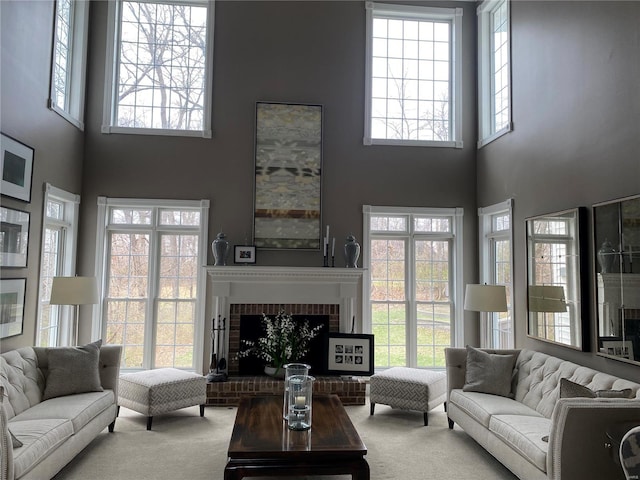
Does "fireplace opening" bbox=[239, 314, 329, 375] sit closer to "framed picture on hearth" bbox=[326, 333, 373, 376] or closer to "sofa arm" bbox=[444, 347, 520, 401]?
"framed picture on hearth" bbox=[326, 333, 373, 376]

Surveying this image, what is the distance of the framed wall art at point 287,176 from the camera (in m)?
5.74

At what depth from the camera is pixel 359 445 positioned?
2.87 m

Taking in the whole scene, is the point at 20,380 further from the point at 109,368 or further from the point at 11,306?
the point at 11,306

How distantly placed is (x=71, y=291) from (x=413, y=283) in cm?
413

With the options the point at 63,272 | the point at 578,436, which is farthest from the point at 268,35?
the point at 578,436

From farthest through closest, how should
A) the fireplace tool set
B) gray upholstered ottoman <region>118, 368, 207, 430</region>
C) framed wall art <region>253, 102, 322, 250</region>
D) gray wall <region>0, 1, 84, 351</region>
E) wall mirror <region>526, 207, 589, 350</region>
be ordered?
framed wall art <region>253, 102, 322, 250</region> → the fireplace tool set → gray upholstered ottoman <region>118, 368, 207, 430</region> → gray wall <region>0, 1, 84, 351</region> → wall mirror <region>526, 207, 589, 350</region>

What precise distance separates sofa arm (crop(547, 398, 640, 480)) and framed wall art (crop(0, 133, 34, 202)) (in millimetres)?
4700

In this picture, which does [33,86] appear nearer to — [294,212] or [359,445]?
[294,212]

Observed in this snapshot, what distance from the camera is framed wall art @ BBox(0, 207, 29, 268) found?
3891 millimetres

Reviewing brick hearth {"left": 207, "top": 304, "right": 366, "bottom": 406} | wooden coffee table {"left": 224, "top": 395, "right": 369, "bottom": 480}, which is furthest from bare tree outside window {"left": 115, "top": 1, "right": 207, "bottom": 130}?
wooden coffee table {"left": 224, "top": 395, "right": 369, "bottom": 480}

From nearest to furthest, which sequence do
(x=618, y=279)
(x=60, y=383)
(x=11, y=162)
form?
(x=618, y=279) < (x=60, y=383) < (x=11, y=162)

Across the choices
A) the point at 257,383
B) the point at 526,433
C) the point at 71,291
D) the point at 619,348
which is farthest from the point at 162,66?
the point at 619,348

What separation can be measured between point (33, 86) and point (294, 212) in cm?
314

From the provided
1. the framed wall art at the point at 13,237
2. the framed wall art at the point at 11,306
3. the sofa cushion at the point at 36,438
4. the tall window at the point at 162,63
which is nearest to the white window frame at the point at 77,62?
the tall window at the point at 162,63
